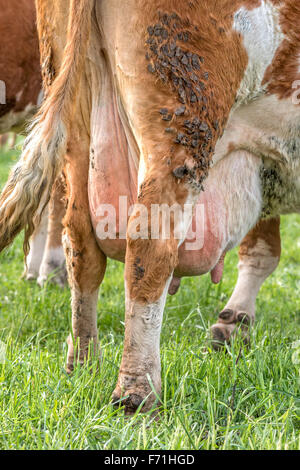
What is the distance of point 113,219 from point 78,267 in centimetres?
28

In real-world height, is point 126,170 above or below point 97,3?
below

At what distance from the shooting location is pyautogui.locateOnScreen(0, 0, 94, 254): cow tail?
2.66 metres

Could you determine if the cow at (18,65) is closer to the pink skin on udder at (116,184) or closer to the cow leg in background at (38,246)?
the cow leg in background at (38,246)

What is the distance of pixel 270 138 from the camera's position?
2.97 meters

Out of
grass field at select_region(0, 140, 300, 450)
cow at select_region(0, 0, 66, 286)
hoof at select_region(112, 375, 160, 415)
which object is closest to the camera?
grass field at select_region(0, 140, 300, 450)

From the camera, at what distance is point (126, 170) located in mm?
2916

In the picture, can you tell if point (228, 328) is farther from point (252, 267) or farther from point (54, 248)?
point (54, 248)

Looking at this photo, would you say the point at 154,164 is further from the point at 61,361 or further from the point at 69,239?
the point at 61,361

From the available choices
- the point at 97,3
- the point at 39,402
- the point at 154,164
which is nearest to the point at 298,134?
the point at 154,164

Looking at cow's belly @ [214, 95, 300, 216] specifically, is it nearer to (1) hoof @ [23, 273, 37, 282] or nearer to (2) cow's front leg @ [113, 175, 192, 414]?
(2) cow's front leg @ [113, 175, 192, 414]

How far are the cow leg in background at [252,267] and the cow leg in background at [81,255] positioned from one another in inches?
40.1

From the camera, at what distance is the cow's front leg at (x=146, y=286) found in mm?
2613

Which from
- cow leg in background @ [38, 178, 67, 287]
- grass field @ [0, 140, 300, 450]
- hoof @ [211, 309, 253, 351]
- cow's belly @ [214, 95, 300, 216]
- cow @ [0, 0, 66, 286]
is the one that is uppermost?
cow @ [0, 0, 66, 286]

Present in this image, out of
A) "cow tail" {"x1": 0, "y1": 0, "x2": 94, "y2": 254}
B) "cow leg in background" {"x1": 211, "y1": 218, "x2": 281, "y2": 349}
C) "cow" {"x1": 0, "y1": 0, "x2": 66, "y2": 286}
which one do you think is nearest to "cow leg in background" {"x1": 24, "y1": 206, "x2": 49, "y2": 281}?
"cow" {"x1": 0, "y1": 0, "x2": 66, "y2": 286}
